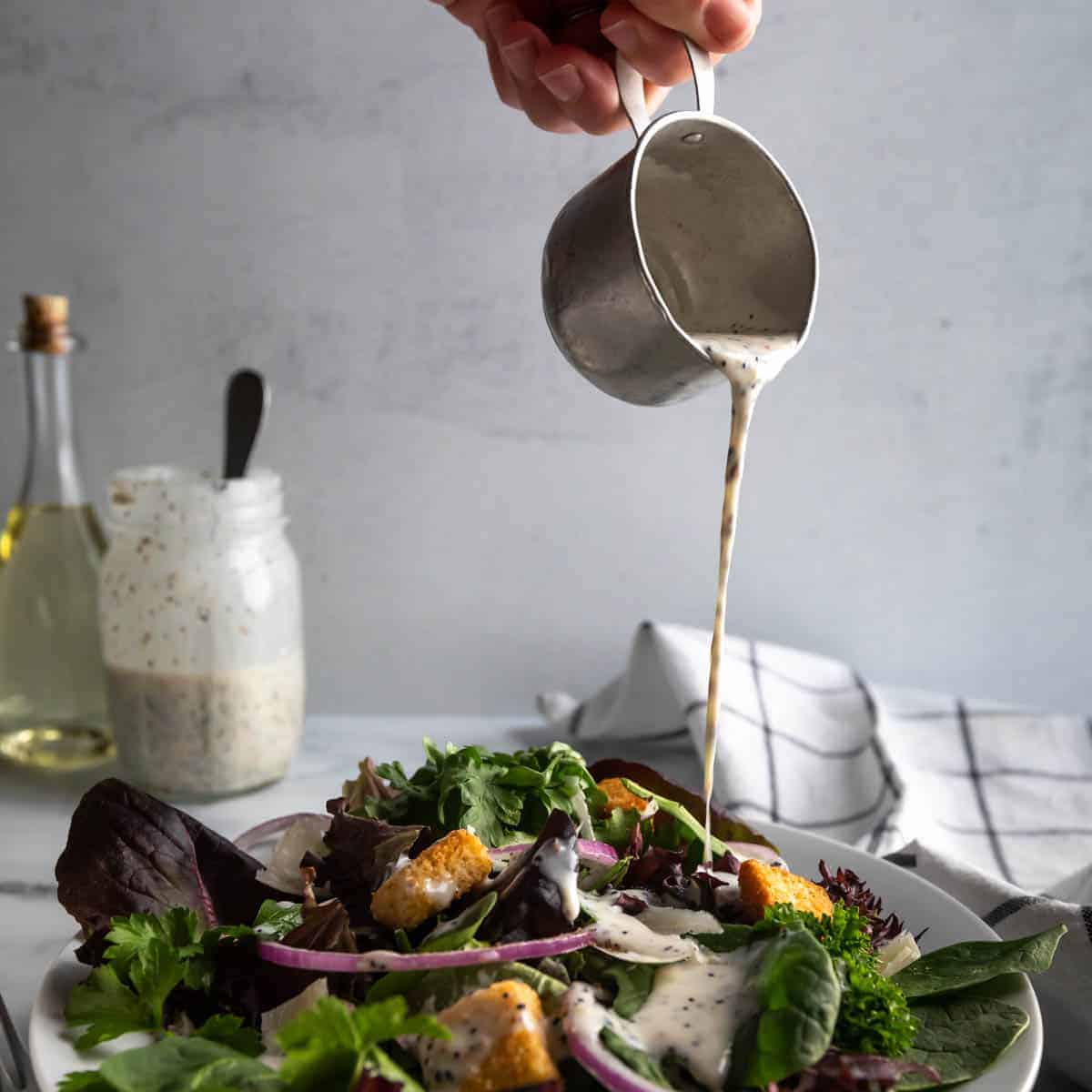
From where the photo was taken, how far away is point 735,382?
57.3 inches

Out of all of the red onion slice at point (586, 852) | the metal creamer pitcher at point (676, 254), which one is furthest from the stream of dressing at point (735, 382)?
the red onion slice at point (586, 852)

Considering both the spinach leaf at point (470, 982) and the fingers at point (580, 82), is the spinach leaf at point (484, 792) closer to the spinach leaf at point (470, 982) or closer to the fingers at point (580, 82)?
the spinach leaf at point (470, 982)

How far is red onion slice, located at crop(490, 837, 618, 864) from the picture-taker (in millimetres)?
1493

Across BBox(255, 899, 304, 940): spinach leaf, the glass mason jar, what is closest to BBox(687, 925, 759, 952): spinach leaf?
BBox(255, 899, 304, 940): spinach leaf

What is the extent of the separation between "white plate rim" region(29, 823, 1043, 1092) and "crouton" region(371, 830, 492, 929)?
10.9 inches

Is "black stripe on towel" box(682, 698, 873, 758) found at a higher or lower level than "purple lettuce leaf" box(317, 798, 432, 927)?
lower

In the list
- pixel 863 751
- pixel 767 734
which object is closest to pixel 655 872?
pixel 767 734

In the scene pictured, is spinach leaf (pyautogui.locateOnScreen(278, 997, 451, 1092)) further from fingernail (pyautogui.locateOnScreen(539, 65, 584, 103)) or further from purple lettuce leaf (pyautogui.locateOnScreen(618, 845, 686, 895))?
fingernail (pyautogui.locateOnScreen(539, 65, 584, 103))

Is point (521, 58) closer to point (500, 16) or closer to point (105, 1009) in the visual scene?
point (500, 16)

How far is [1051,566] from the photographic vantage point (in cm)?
276

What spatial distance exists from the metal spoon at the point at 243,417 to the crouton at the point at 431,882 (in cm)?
108

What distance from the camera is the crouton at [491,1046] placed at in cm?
110

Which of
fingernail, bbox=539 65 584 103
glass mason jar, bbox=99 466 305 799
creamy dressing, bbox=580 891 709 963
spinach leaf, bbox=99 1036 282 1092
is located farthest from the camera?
glass mason jar, bbox=99 466 305 799

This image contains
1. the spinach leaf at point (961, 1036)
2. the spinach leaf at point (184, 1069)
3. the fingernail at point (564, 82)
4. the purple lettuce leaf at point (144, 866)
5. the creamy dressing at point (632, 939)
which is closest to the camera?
the spinach leaf at point (184, 1069)
